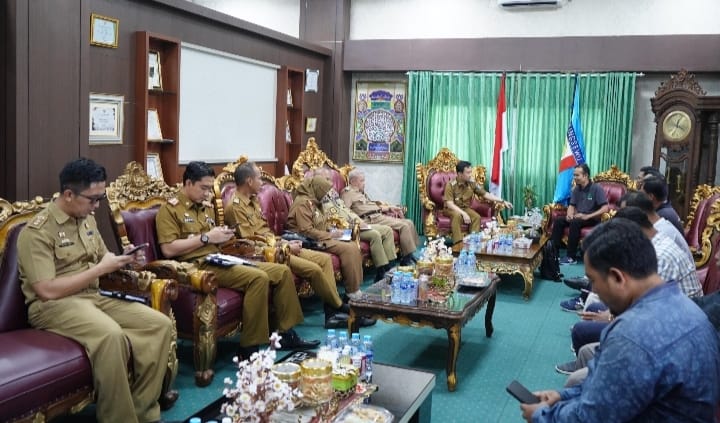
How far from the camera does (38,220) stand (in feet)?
9.11

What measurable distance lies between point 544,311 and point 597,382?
3557 millimetres

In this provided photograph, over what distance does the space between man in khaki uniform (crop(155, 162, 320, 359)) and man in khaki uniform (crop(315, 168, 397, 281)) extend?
1.48 metres

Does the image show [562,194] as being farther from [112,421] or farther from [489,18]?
[112,421]

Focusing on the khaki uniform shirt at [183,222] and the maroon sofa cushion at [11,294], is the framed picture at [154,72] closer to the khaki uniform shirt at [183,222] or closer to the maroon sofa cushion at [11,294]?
the khaki uniform shirt at [183,222]

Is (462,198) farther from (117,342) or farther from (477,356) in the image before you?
(117,342)

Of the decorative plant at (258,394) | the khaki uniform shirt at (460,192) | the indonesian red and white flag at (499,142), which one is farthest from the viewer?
the indonesian red and white flag at (499,142)

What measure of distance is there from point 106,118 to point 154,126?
0.60 m

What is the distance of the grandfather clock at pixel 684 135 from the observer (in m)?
6.68

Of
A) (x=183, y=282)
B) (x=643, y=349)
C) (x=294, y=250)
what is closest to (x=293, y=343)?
(x=294, y=250)

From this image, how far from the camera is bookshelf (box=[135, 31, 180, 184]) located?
4875 millimetres

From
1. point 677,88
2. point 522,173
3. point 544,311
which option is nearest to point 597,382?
point 544,311

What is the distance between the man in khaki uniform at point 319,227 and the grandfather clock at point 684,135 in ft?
12.8

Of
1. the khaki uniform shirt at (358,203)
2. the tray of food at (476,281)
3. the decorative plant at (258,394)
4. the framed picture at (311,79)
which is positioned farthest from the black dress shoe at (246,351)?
the framed picture at (311,79)

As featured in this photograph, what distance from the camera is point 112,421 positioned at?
2.60 metres
